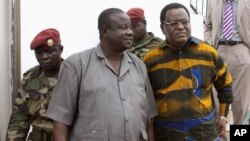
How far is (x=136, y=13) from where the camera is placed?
4.71m

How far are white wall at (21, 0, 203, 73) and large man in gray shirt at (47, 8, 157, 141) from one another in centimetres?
137

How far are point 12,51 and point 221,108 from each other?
1.93 m

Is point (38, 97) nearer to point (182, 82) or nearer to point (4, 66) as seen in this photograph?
point (4, 66)

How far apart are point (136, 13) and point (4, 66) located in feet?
5.24

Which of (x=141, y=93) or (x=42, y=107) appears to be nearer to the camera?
(x=141, y=93)

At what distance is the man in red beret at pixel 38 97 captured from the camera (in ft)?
11.1

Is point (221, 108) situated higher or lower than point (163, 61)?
lower

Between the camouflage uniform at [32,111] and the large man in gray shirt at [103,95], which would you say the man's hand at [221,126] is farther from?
the camouflage uniform at [32,111]

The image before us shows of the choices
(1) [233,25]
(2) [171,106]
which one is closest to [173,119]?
(2) [171,106]

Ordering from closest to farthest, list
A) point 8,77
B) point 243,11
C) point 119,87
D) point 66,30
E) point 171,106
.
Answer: point 119,87 → point 171,106 → point 8,77 → point 66,30 → point 243,11

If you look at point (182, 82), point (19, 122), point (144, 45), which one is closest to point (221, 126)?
point (182, 82)

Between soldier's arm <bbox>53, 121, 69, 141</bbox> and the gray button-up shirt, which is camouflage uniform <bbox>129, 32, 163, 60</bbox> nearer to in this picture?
the gray button-up shirt

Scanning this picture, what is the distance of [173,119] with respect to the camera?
120 inches

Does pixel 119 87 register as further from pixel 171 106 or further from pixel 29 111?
pixel 29 111
